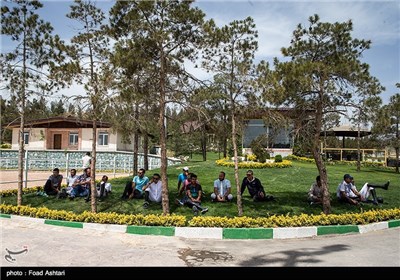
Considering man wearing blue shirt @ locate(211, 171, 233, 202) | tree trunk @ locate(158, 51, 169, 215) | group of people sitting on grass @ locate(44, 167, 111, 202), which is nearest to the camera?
tree trunk @ locate(158, 51, 169, 215)

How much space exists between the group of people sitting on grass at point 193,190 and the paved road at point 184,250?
2.03 metres

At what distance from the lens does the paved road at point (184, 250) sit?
5957 millimetres

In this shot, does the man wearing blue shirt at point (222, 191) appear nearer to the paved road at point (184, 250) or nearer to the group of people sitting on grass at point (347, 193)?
the group of people sitting on grass at point (347, 193)

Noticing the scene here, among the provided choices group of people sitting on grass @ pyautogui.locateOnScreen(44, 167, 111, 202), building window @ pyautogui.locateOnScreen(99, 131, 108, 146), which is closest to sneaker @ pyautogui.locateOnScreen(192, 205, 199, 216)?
group of people sitting on grass @ pyautogui.locateOnScreen(44, 167, 111, 202)

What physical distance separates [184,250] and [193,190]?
10.7ft

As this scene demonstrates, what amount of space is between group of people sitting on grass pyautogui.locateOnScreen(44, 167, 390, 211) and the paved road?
6.67 feet

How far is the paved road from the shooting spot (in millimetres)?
5957

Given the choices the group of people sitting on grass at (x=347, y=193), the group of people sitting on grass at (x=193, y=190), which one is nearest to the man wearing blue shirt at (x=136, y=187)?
the group of people sitting on grass at (x=193, y=190)

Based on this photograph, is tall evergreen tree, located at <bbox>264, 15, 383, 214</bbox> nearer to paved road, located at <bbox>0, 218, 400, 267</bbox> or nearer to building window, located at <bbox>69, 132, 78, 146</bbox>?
paved road, located at <bbox>0, 218, 400, 267</bbox>

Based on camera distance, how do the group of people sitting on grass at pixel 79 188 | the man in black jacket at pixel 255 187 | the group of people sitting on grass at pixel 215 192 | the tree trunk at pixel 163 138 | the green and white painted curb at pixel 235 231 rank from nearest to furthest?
1. the green and white painted curb at pixel 235 231
2. the tree trunk at pixel 163 138
3. the group of people sitting on grass at pixel 215 192
4. the man in black jacket at pixel 255 187
5. the group of people sitting on grass at pixel 79 188

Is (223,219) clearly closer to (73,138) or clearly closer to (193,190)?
(193,190)

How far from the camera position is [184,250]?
6.89 metres

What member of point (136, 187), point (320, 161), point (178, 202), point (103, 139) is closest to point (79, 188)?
point (136, 187)
